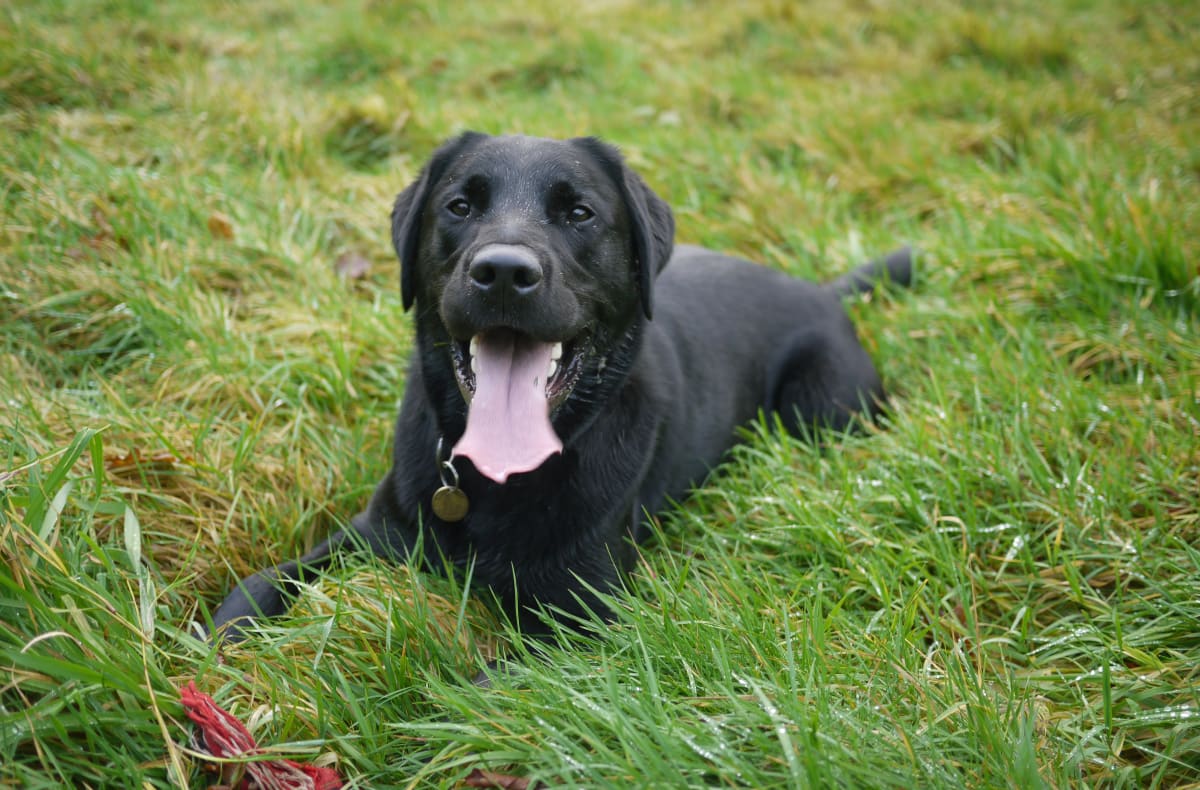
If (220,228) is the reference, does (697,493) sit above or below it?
below

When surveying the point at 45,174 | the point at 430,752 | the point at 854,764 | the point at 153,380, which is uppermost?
the point at 45,174

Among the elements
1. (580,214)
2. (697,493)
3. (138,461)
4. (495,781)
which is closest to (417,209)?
(580,214)

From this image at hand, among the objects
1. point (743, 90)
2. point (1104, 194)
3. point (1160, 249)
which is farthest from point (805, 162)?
point (1160, 249)

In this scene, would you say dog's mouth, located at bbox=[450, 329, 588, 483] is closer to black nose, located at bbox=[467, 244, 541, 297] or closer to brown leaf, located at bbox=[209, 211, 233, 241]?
black nose, located at bbox=[467, 244, 541, 297]

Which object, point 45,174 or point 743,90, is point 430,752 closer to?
point 45,174

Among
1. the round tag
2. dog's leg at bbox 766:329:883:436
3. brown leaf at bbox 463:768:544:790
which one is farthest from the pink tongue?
dog's leg at bbox 766:329:883:436

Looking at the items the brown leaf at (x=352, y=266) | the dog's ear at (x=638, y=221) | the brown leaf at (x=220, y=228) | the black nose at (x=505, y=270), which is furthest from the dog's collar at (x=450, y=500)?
the brown leaf at (x=220, y=228)

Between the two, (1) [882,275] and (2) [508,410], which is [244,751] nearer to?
(2) [508,410]

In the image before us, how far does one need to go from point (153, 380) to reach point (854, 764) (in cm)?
254

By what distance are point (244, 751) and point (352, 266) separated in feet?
8.63

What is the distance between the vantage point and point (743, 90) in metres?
6.03

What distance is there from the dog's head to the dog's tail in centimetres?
150

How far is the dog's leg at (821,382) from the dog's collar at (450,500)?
4.88ft

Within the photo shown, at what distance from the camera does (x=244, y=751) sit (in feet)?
5.14
